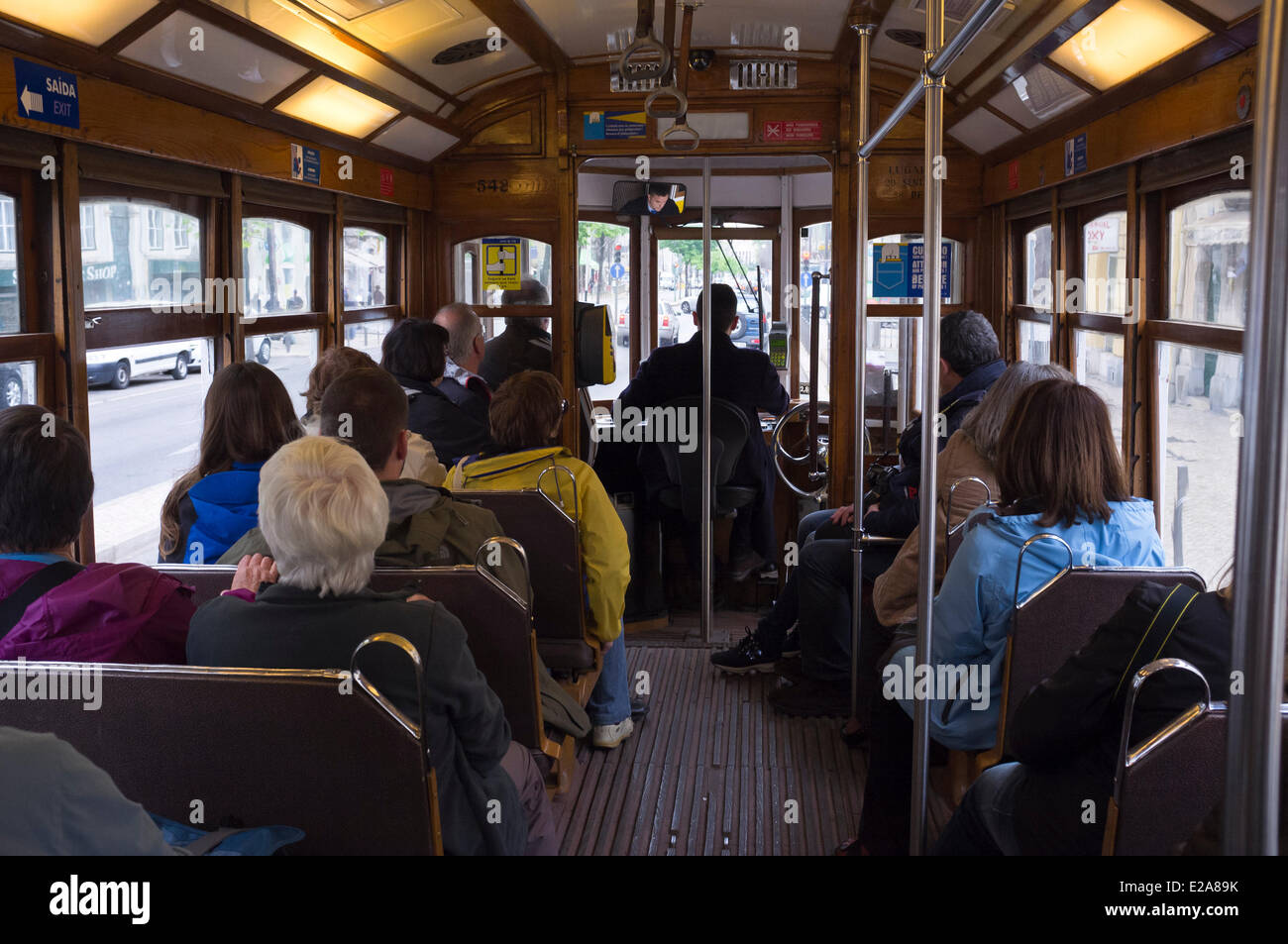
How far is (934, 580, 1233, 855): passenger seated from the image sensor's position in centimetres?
163

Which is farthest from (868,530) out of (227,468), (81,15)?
(81,15)

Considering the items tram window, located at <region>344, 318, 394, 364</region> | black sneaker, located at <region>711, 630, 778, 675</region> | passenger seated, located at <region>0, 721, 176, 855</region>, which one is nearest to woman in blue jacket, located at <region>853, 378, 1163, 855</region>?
passenger seated, located at <region>0, 721, 176, 855</region>

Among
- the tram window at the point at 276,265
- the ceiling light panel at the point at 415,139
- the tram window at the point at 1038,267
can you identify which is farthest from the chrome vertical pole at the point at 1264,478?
the ceiling light panel at the point at 415,139

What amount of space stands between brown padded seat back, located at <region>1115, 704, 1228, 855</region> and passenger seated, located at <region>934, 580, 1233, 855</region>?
82 mm

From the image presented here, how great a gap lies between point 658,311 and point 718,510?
5.81 ft

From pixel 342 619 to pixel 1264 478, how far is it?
1351 millimetres

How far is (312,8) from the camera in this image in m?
3.49

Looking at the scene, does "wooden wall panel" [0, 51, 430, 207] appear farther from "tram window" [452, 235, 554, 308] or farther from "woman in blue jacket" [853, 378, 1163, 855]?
"woman in blue jacket" [853, 378, 1163, 855]

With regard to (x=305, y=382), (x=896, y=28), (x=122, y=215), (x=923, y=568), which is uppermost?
(x=896, y=28)

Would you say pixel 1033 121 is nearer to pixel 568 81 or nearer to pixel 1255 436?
pixel 568 81

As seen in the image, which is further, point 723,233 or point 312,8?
point 723,233

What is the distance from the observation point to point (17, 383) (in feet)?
8.91

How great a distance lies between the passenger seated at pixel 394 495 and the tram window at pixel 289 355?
1.57m
